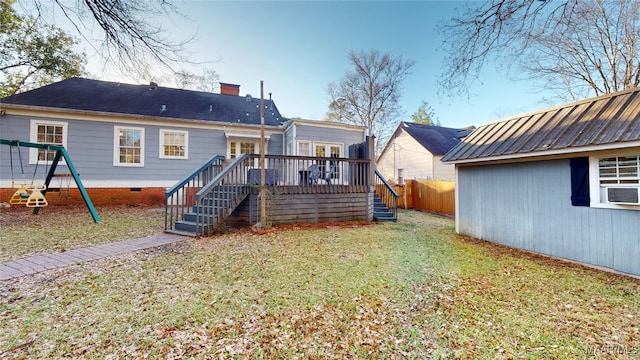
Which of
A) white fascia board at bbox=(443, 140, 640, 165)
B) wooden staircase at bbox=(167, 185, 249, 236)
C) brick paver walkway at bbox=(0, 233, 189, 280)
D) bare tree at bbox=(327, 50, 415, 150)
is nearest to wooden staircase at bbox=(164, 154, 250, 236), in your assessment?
wooden staircase at bbox=(167, 185, 249, 236)

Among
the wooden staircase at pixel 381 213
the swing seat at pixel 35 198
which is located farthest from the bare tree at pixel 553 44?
the swing seat at pixel 35 198

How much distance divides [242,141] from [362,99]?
1190cm

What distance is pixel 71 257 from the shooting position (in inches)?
171

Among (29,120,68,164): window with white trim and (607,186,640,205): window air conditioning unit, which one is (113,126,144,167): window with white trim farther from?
(607,186,640,205): window air conditioning unit

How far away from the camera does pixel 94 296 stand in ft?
10.0

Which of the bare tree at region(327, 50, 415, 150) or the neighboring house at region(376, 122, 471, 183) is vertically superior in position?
the bare tree at region(327, 50, 415, 150)

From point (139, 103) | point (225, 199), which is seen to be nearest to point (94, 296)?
point (225, 199)

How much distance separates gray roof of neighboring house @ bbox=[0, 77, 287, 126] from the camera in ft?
32.6

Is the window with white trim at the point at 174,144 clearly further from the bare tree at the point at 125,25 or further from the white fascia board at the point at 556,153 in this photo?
the white fascia board at the point at 556,153

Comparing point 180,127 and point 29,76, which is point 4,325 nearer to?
point 180,127

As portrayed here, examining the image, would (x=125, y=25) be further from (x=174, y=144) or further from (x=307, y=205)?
(x=174, y=144)

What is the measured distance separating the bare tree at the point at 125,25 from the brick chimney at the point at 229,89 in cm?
1133

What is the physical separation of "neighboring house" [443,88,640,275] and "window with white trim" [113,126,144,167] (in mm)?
11657

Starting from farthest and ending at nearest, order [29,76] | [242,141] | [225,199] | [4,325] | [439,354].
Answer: [29,76] → [242,141] → [225,199] → [4,325] → [439,354]
